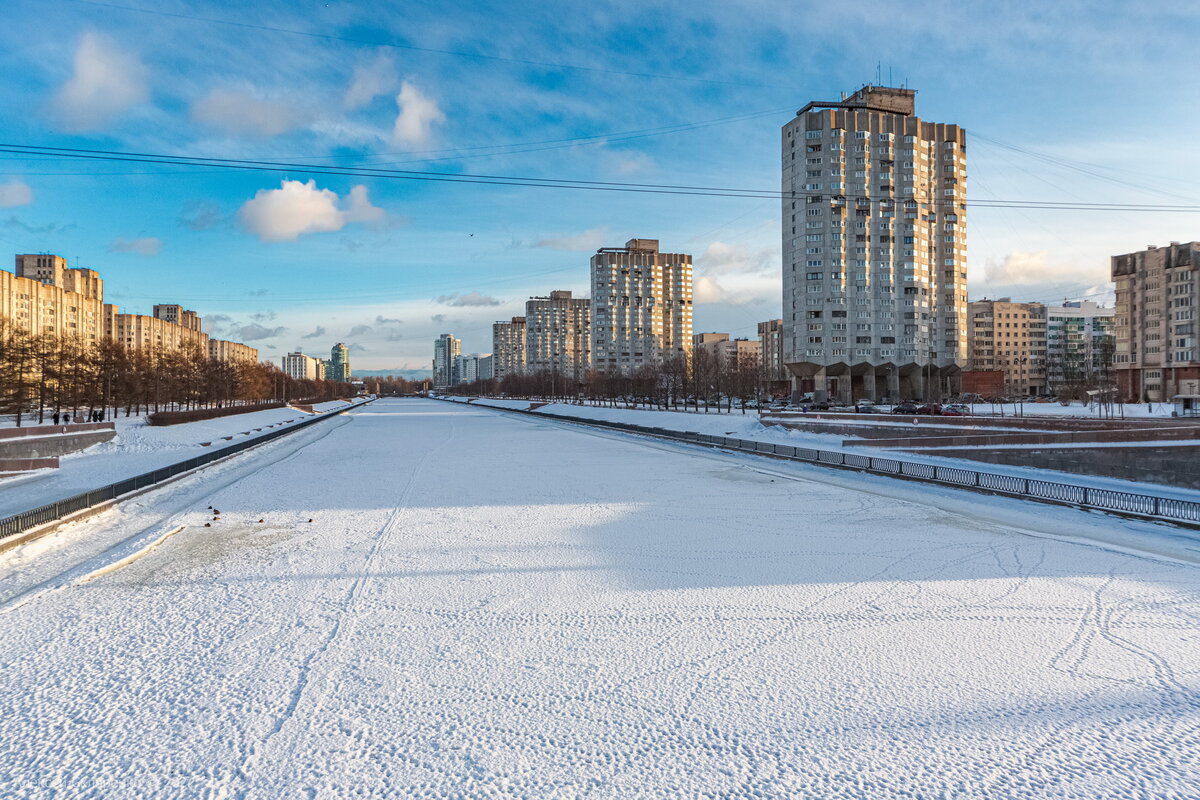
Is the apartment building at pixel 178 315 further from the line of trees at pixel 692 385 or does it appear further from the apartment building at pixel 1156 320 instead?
the apartment building at pixel 1156 320

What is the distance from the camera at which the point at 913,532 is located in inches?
535

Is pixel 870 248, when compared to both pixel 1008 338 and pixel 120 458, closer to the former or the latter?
pixel 1008 338

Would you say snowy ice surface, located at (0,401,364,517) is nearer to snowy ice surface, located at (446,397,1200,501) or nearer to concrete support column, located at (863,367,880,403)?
snowy ice surface, located at (446,397,1200,501)

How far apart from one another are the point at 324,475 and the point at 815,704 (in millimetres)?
20766

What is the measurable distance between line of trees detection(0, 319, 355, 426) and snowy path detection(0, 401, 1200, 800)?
129ft

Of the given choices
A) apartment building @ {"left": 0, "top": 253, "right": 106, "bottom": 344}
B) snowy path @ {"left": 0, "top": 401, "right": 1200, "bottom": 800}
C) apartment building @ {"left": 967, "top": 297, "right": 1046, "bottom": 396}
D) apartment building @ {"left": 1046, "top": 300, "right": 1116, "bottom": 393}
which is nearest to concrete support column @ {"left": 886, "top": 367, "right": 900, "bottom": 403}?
apartment building @ {"left": 967, "top": 297, "right": 1046, "bottom": 396}

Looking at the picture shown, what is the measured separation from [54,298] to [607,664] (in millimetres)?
126172

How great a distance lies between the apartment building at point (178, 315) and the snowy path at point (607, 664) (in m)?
188

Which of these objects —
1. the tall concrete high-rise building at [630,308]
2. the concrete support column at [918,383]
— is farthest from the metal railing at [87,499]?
the tall concrete high-rise building at [630,308]

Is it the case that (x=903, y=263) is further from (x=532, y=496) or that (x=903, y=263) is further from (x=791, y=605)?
(x=791, y=605)

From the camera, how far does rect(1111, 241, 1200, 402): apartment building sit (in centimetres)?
7356

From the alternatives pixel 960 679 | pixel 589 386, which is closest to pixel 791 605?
pixel 960 679

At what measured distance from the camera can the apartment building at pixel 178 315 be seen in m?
174

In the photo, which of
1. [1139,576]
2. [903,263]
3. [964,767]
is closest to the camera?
[964,767]
